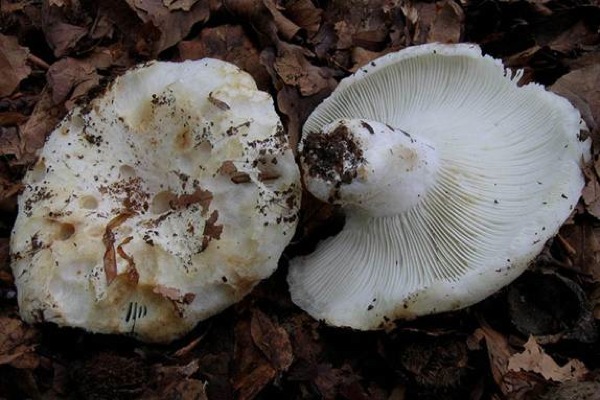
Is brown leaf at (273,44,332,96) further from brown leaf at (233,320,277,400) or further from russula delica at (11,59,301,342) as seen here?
brown leaf at (233,320,277,400)

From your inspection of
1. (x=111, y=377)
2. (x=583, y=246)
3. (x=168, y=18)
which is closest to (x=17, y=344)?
(x=111, y=377)

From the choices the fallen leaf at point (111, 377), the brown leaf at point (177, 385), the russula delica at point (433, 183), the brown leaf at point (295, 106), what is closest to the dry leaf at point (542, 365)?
the russula delica at point (433, 183)

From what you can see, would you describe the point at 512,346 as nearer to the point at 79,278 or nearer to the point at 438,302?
the point at 438,302

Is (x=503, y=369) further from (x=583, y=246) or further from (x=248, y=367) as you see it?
(x=248, y=367)

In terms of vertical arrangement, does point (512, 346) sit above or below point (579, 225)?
below

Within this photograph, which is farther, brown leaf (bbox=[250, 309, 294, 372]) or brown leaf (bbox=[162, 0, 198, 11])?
brown leaf (bbox=[162, 0, 198, 11])

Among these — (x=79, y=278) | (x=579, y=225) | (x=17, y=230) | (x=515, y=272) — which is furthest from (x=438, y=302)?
(x=17, y=230)

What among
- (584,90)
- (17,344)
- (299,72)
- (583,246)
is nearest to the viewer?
(17,344)

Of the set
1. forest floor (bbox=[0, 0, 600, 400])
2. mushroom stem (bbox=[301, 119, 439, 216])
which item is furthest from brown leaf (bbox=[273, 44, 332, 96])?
mushroom stem (bbox=[301, 119, 439, 216])
